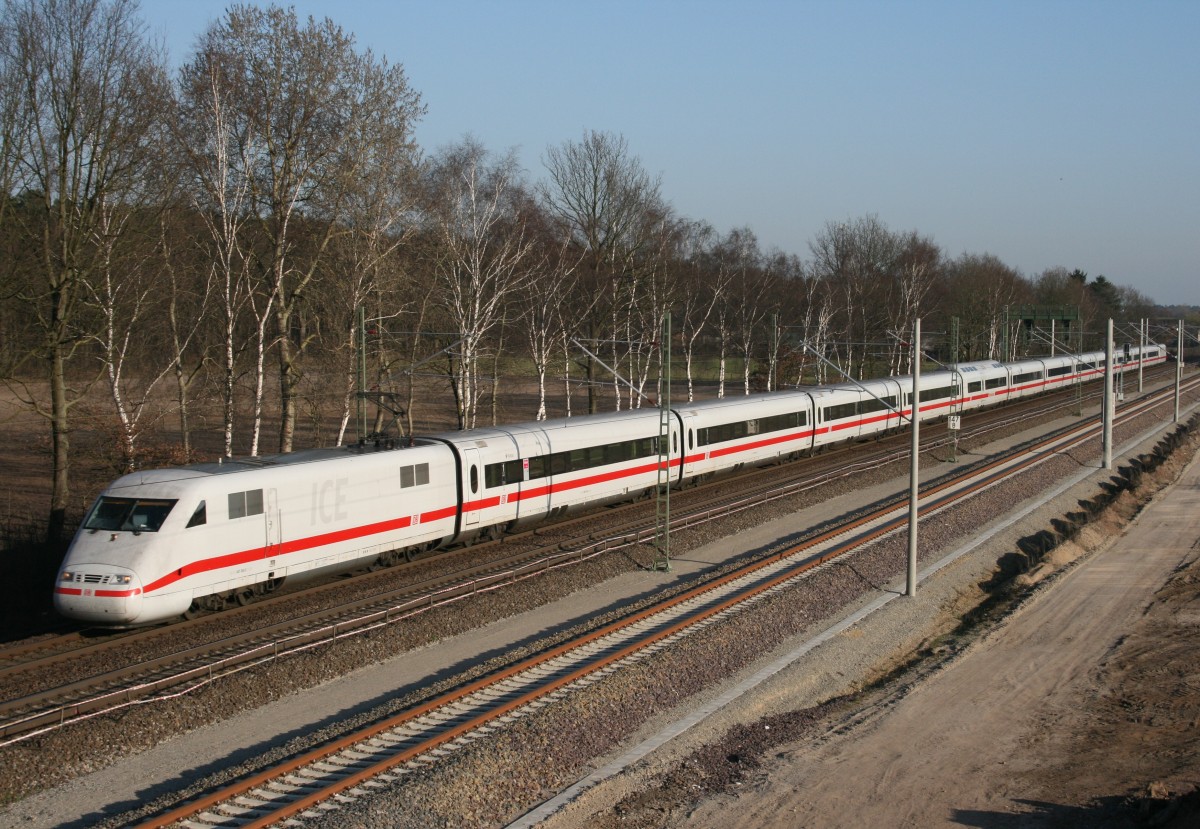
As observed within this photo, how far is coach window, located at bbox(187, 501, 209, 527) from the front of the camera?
16547mm

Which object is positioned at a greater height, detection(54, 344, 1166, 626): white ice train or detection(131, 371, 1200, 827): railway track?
detection(54, 344, 1166, 626): white ice train

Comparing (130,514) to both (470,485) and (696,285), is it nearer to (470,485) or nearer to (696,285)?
(470,485)

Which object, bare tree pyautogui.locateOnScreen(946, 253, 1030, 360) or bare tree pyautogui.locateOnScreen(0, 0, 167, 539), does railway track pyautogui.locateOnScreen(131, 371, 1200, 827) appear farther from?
bare tree pyautogui.locateOnScreen(946, 253, 1030, 360)

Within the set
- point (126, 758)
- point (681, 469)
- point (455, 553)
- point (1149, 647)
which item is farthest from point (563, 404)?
point (126, 758)

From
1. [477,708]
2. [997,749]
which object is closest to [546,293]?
[477,708]

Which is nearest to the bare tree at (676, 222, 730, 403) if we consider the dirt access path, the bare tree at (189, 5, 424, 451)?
the bare tree at (189, 5, 424, 451)

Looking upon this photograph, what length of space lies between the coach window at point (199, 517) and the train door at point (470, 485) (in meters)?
6.40

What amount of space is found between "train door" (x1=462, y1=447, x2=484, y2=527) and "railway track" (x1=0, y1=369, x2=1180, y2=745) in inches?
36.5

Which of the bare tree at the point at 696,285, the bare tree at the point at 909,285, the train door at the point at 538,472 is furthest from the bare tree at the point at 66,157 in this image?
the bare tree at the point at 909,285

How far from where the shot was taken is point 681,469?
3014 centimetres

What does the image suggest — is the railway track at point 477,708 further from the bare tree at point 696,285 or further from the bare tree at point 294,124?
the bare tree at point 696,285

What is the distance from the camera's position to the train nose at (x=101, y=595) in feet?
51.0

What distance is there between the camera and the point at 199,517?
16688 mm

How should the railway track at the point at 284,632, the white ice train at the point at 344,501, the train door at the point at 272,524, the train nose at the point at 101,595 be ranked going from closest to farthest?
1. the railway track at the point at 284,632
2. the train nose at the point at 101,595
3. the white ice train at the point at 344,501
4. the train door at the point at 272,524
